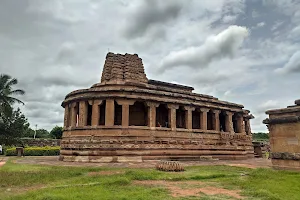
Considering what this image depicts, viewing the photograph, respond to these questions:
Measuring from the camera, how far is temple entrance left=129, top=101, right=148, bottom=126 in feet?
64.0

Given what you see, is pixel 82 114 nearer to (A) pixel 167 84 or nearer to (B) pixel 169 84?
(A) pixel 167 84

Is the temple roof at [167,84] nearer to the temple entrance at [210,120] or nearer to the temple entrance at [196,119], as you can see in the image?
the temple entrance at [196,119]

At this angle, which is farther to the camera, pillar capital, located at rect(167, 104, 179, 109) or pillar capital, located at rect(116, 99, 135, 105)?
pillar capital, located at rect(167, 104, 179, 109)

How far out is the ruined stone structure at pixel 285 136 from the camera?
37.1 feet

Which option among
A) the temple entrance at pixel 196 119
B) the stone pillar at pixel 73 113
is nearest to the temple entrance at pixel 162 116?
the temple entrance at pixel 196 119

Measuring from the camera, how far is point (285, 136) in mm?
11727

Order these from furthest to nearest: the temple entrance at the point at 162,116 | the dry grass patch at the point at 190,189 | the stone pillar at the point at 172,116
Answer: the temple entrance at the point at 162,116 → the stone pillar at the point at 172,116 → the dry grass patch at the point at 190,189

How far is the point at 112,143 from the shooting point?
56.2 ft

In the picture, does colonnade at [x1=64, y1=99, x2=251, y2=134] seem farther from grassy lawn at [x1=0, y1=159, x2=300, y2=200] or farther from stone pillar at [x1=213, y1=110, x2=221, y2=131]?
grassy lawn at [x1=0, y1=159, x2=300, y2=200]

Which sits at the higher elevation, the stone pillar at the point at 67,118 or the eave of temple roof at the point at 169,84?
the eave of temple roof at the point at 169,84

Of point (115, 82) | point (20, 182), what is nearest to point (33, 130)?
point (115, 82)

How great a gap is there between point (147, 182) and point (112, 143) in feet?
27.5

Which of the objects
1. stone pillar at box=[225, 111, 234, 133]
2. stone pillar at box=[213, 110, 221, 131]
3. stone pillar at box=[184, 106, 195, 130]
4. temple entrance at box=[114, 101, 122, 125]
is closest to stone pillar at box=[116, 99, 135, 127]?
temple entrance at box=[114, 101, 122, 125]

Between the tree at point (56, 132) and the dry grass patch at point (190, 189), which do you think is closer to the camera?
the dry grass patch at point (190, 189)
